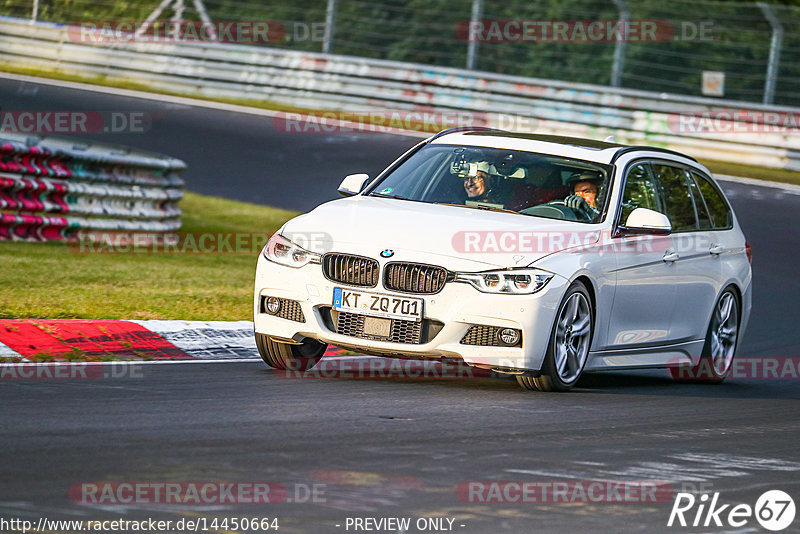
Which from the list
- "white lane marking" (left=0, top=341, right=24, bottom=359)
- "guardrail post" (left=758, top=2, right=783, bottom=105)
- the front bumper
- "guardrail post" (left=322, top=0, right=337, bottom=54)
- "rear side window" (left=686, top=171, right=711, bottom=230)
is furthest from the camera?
"guardrail post" (left=322, top=0, right=337, bottom=54)

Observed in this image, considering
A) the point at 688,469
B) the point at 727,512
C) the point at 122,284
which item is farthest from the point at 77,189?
the point at 727,512

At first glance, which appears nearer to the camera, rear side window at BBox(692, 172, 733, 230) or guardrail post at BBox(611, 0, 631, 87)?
rear side window at BBox(692, 172, 733, 230)

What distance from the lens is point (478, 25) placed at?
25.2 metres

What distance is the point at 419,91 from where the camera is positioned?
26.0 meters

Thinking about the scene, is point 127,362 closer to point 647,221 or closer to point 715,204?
point 647,221

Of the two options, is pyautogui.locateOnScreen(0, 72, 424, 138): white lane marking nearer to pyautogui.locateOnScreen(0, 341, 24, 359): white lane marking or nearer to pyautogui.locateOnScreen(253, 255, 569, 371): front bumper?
pyautogui.locateOnScreen(0, 341, 24, 359): white lane marking

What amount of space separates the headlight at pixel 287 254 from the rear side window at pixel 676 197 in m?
3.04

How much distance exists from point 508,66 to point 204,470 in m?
21.3

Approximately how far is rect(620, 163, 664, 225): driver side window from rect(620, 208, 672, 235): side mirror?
0.20 m

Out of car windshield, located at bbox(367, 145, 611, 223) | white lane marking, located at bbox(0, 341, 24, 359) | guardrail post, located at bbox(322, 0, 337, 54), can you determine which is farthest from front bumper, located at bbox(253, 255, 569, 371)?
guardrail post, located at bbox(322, 0, 337, 54)

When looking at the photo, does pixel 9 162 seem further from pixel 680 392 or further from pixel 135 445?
pixel 135 445

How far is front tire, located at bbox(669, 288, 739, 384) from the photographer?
36.3 feet

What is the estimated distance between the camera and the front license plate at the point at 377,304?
27.8 feet

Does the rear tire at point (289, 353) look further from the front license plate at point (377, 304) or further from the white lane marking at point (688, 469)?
the white lane marking at point (688, 469)
